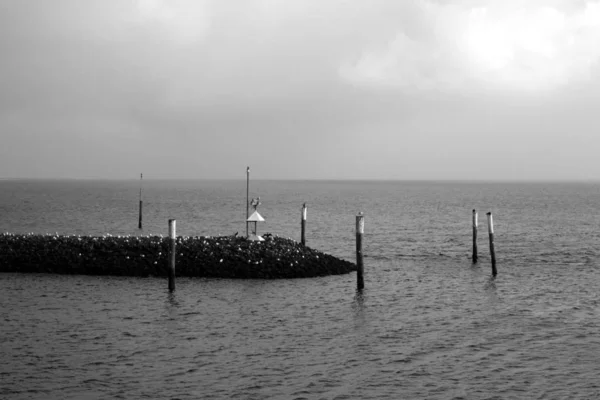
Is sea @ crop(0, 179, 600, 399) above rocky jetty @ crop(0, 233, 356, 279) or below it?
below

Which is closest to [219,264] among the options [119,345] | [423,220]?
[119,345]

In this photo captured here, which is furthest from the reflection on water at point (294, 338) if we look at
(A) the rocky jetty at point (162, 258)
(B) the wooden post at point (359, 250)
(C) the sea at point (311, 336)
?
(A) the rocky jetty at point (162, 258)

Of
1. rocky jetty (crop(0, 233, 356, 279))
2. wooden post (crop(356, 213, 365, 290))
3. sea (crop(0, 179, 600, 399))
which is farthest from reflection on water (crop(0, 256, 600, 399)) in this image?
rocky jetty (crop(0, 233, 356, 279))

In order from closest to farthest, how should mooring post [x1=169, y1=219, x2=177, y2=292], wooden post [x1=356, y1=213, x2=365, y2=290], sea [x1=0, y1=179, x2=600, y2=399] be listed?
sea [x1=0, y1=179, x2=600, y2=399] → mooring post [x1=169, y1=219, x2=177, y2=292] → wooden post [x1=356, y1=213, x2=365, y2=290]

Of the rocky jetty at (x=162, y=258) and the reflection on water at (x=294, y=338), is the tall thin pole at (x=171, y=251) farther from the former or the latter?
the rocky jetty at (x=162, y=258)

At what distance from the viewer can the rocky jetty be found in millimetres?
33469

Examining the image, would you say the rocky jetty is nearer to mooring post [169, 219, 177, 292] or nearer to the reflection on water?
the reflection on water

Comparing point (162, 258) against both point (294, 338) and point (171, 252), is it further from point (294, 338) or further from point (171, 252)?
point (294, 338)

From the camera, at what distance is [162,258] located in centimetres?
3397

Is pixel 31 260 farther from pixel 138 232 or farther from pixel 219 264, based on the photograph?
pixel 138 232

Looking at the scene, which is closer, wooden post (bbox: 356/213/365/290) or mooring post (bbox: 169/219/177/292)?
mooring post (bbox: 169/219/177/292)

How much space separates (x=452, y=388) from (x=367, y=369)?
106 inches

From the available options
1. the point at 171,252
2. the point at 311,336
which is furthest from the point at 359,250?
the point at 171,252

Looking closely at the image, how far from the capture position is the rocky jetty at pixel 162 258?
33.5 metres
